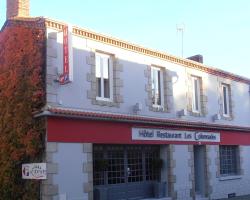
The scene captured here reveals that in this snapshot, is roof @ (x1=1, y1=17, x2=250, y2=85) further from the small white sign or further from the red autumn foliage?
the small white sign

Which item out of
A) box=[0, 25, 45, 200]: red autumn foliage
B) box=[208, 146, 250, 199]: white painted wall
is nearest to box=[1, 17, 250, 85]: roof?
box=[0, 25, 45, 200]: red autumn foliage

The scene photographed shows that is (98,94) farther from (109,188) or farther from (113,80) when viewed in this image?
(109,188)

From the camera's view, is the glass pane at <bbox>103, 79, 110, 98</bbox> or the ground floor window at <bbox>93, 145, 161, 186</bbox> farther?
the glass pane at <bbox>103, 79, 110, 98</bbox>

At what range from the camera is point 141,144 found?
1697cm

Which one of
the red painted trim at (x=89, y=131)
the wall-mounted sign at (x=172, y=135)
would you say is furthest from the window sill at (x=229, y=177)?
the red painted trim at (x=89, y=131)

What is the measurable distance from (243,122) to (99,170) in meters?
10.9

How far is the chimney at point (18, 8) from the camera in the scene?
50.9 ft

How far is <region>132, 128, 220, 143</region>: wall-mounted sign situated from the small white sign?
412cm

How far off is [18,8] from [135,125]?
5799 mm

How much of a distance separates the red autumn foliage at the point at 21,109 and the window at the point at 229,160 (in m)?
10.9

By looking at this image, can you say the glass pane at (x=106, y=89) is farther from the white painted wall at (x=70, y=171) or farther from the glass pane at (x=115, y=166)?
the white painted wall at (x=70, y=171)

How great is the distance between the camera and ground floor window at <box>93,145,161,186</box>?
15.4 metres

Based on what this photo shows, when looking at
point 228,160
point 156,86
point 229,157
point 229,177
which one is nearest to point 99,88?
point 156,86

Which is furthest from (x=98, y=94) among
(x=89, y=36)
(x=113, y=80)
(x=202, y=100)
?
(x=202, y=100)
